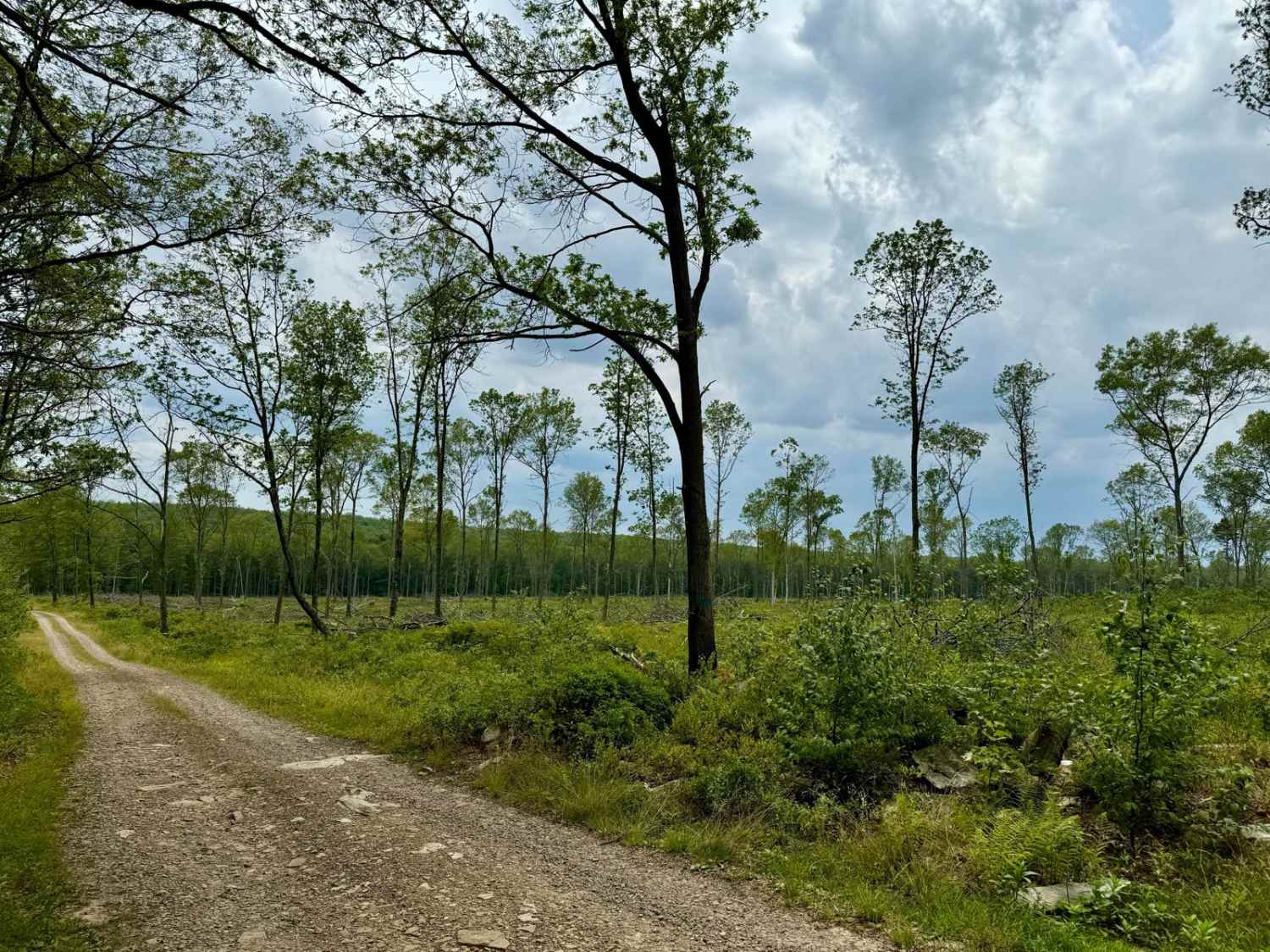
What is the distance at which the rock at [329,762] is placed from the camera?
807cm

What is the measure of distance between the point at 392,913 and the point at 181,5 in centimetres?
674

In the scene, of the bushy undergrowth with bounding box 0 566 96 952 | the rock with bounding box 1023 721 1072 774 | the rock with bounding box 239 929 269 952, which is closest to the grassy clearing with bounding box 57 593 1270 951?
the rock with bounding box 1023 721 1072 774

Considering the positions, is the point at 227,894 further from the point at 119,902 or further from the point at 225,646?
the point at 225,646

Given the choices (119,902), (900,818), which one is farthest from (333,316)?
(900,818)

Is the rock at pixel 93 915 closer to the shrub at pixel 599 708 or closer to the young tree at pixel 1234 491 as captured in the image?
the shrub at pixel 599 708

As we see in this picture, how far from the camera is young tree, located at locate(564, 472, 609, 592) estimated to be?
51.0 meters

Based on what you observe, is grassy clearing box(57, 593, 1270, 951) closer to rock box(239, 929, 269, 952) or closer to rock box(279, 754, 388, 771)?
rock box(279, 754, 388, 771)

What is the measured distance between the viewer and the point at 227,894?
4.62 m

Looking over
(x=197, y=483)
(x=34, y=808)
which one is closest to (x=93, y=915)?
(x=34, y=808)

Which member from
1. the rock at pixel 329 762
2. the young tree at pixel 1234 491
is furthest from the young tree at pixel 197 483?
the young tree at pixel 1234 491

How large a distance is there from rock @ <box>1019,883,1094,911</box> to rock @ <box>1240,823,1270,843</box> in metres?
1.42

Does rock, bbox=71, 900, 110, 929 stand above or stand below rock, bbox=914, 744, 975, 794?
below

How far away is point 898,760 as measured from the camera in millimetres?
6781

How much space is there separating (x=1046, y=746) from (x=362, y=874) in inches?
269
